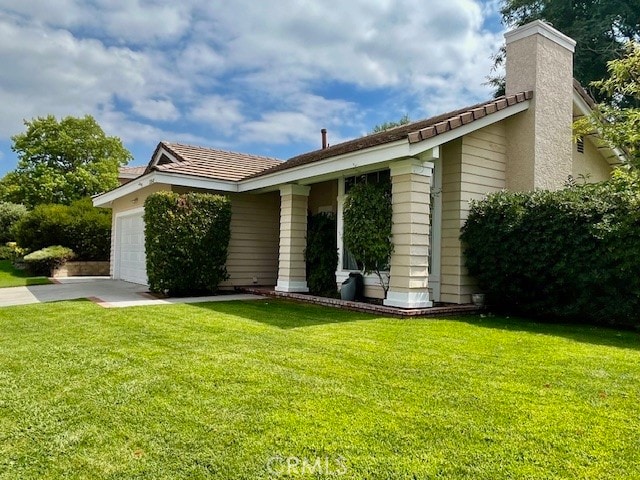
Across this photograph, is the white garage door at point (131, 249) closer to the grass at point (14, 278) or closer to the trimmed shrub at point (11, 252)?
the grass at point (14, 278)

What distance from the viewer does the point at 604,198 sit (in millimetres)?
7711

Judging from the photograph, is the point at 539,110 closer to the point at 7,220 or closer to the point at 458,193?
the point at 458,193

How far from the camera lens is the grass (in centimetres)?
1464

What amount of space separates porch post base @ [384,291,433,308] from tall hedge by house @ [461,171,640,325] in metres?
1.36

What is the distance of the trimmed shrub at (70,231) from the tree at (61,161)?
1715cm

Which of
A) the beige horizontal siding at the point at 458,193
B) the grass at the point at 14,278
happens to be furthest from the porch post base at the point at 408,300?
the grass at the point at 14,278

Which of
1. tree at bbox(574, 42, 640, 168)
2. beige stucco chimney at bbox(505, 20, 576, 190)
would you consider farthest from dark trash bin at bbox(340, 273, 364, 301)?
tree at bbox(574, 42, 640, 168)

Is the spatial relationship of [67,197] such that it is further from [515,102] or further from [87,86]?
[515,102]

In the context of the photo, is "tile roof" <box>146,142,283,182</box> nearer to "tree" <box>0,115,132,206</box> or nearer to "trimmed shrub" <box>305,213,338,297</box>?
"trimmed shrub" <box>305,213,338,297</box>

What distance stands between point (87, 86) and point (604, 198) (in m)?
26.9

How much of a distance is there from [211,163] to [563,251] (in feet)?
32.5

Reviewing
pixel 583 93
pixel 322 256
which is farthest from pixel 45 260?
pixel 583 93

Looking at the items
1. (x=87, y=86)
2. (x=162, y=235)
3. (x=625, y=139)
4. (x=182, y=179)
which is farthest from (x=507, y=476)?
(x=87, y=86)

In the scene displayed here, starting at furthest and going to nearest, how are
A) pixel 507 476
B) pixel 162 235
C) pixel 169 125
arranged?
pixel 169 125 → pixel 162 235 → pixel 507 476
